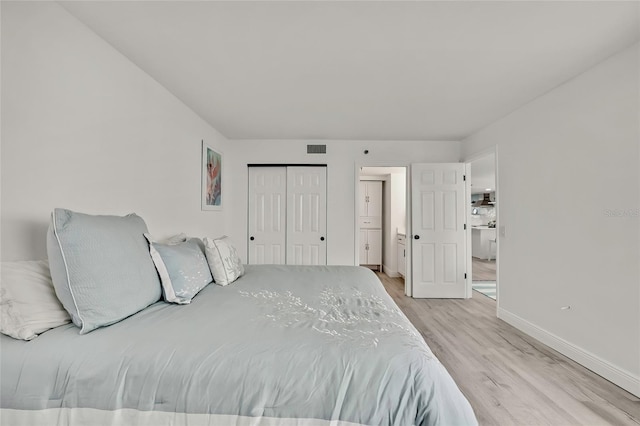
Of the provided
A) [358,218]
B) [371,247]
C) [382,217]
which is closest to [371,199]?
[382,217]

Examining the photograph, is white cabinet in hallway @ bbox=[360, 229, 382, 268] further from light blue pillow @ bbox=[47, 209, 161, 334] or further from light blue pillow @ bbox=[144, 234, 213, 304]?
light blue pillow @ bbox=[47, 209, 161, 334]

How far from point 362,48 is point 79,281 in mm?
2130

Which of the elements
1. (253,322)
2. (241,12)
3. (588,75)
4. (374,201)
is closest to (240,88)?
(241,12)

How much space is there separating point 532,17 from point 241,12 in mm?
1745

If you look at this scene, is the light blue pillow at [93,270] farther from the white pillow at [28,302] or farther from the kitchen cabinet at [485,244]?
the kitchen cabinet at [485,244]

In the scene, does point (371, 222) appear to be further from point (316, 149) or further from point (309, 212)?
point (316, 149)

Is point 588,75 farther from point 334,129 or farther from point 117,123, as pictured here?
point 117,123

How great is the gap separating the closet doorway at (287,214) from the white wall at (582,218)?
254cm

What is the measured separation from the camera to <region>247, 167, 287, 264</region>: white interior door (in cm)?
443

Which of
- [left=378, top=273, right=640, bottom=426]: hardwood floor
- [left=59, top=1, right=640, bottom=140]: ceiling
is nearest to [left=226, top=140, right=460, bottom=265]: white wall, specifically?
[left=59, top=1, right=640, bottom=140]: ceiling

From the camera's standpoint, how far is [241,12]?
163cm

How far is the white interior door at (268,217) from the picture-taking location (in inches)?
175

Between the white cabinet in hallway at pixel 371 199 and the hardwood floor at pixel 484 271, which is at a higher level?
the white cabinet in hallway at pixel 371 199

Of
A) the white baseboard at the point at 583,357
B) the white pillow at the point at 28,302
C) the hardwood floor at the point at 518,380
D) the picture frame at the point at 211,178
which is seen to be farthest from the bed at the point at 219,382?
the picture frame at the point at 211,178
